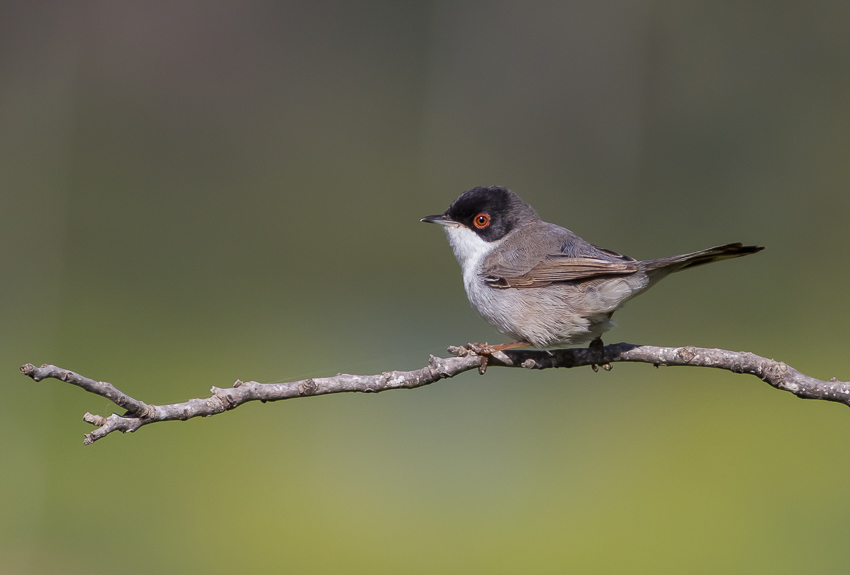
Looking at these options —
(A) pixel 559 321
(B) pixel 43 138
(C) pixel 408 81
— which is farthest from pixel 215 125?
(A) pixel 559 321

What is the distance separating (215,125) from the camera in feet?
25.8

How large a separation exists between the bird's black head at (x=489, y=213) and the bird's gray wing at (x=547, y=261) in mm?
64

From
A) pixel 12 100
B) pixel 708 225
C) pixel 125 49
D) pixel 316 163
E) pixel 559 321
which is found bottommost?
pixel 559 321

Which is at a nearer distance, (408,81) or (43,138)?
(43,138)

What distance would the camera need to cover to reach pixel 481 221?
9.27 feet

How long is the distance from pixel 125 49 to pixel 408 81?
11.1 feet

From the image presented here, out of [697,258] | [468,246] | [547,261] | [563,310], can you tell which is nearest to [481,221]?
[468,246]

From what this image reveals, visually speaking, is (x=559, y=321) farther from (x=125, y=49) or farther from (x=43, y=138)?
(x=125, y=49)

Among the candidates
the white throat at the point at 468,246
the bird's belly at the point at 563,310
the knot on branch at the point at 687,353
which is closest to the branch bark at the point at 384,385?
the knot on branch at the point at 687,353

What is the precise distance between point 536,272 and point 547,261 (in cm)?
7

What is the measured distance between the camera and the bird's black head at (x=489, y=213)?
9.16 ft

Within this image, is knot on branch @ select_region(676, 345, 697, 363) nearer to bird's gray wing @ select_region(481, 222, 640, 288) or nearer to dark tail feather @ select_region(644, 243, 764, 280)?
dark tail feather @ select_region(644, 243, 764, 280)

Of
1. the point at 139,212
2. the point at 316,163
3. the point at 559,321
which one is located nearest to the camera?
the point at 559,321

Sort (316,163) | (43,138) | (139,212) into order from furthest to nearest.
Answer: (316,163) < (139,212) < (43,138)
